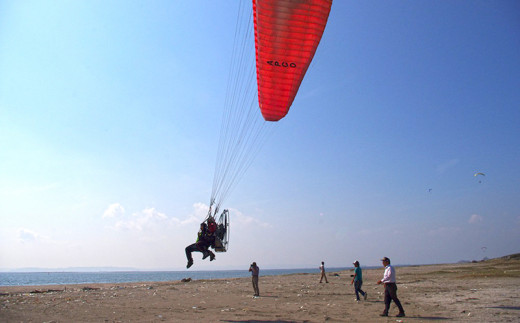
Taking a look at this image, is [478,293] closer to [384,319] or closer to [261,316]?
[384,319]

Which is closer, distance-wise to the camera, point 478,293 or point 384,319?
point 384,319

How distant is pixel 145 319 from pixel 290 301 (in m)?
4.96

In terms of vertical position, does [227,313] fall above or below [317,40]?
below

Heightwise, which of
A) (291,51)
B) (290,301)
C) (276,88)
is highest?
(291,51)

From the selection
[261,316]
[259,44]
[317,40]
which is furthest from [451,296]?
[259,44]

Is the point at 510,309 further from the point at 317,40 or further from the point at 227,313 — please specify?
the point at 317,40

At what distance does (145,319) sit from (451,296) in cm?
896

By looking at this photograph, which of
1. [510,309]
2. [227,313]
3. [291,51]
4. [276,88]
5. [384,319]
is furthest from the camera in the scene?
[276,88]

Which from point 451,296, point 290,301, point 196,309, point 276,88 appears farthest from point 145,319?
point 451,296

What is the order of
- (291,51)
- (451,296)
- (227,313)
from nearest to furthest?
1. (227,313)
2. (291,51)
3. (451,296)

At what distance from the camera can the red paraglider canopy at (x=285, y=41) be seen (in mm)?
8883

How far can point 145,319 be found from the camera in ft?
26.3

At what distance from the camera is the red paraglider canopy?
888 centimetres

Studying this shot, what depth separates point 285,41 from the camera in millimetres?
9359
